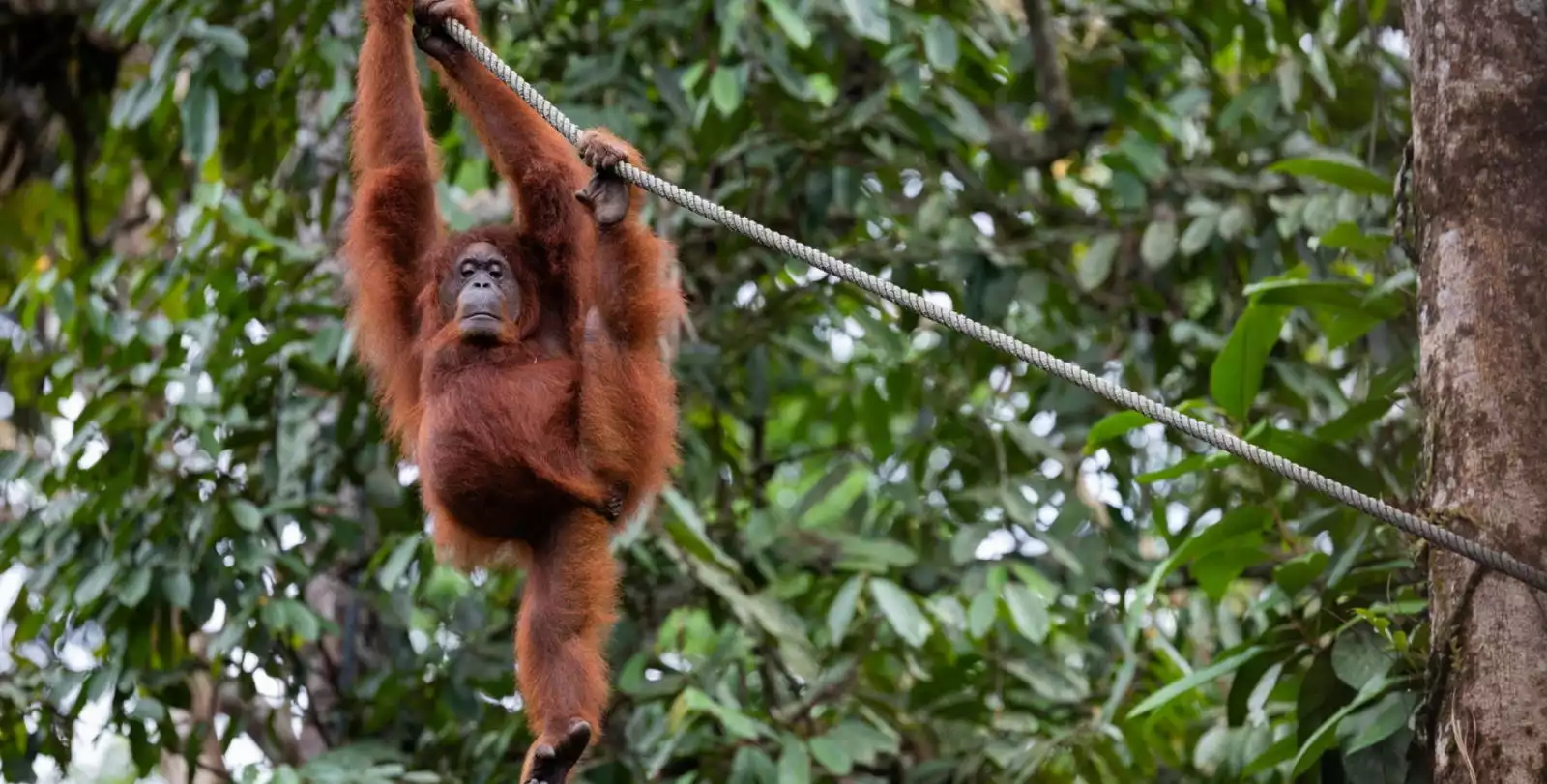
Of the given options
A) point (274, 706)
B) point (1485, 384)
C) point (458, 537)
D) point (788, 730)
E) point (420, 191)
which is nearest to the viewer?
point (1485, 384)

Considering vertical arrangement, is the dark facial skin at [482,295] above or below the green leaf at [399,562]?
above

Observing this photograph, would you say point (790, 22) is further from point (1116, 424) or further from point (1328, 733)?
point (1328, 733)

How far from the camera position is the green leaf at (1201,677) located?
3.85 meters

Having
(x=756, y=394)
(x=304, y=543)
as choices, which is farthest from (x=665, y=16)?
(x=304, y=543)

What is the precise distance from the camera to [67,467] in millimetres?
4957

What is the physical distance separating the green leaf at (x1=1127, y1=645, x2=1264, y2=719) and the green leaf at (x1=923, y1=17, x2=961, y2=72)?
183 centimetres

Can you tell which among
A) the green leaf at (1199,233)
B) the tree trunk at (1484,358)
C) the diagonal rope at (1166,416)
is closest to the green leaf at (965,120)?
the green leaf at (1199,233)

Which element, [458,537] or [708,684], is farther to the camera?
[708,684]

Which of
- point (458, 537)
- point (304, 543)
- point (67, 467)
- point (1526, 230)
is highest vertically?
point (1526, 230)

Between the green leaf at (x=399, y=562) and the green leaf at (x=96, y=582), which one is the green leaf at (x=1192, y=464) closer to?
the green leaf at (x=399, y=562)

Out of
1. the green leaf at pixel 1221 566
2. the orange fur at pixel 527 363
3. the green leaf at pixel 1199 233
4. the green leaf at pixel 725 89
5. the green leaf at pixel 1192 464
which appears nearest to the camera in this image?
the orange fur at pixel 527 363

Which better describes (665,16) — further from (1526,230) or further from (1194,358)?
(1526,230)

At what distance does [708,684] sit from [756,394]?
1115mm

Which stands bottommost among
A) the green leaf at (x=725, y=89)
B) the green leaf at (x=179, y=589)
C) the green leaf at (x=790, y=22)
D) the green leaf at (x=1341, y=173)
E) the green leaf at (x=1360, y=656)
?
the green leaf at (x=179, y=589)
